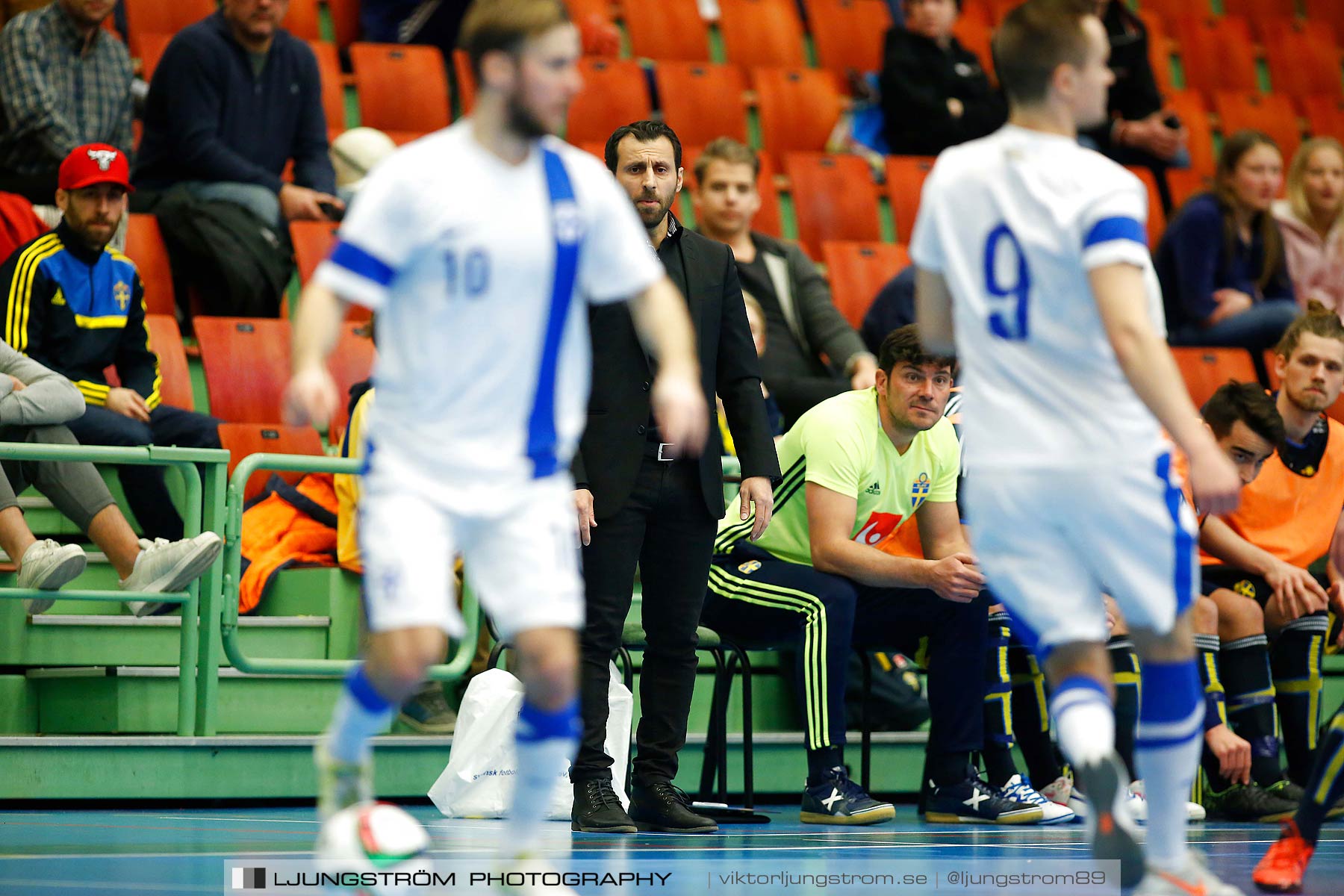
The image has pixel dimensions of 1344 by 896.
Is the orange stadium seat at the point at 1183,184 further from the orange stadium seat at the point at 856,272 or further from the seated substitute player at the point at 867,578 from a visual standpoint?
the seated substitute player at the point at 867,578

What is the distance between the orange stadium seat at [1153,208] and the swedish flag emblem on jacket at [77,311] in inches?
226

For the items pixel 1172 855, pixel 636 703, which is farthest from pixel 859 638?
pixel 1172 855

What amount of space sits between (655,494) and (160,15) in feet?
17.6

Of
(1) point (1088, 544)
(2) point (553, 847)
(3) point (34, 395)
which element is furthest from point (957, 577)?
(3) point (34, 395)

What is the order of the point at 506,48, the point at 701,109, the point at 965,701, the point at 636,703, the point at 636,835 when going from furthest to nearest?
the point at 701,109 → the point at 636,703 → the point at 965,701 → the point at 636,835 → the point at 506,48

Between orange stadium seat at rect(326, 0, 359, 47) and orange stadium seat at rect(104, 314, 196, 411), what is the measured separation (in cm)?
321

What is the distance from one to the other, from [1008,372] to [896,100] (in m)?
6.61

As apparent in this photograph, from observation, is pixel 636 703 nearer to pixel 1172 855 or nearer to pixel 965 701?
pixel 965 701

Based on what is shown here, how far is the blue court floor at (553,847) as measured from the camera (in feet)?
12.1

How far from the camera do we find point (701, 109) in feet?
30.3

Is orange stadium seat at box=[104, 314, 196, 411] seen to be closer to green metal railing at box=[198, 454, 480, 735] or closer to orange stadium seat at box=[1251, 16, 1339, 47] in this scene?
green metal railing at box=[198, 454, 480, 735]

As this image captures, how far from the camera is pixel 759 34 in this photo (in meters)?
10.3

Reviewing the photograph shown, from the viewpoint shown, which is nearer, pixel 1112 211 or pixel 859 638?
pixel 1112 211

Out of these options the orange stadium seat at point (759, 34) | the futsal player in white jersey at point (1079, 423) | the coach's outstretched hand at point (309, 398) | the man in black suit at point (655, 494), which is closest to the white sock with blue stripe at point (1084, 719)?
the futsal player in white jersey at point (1079, 423)
